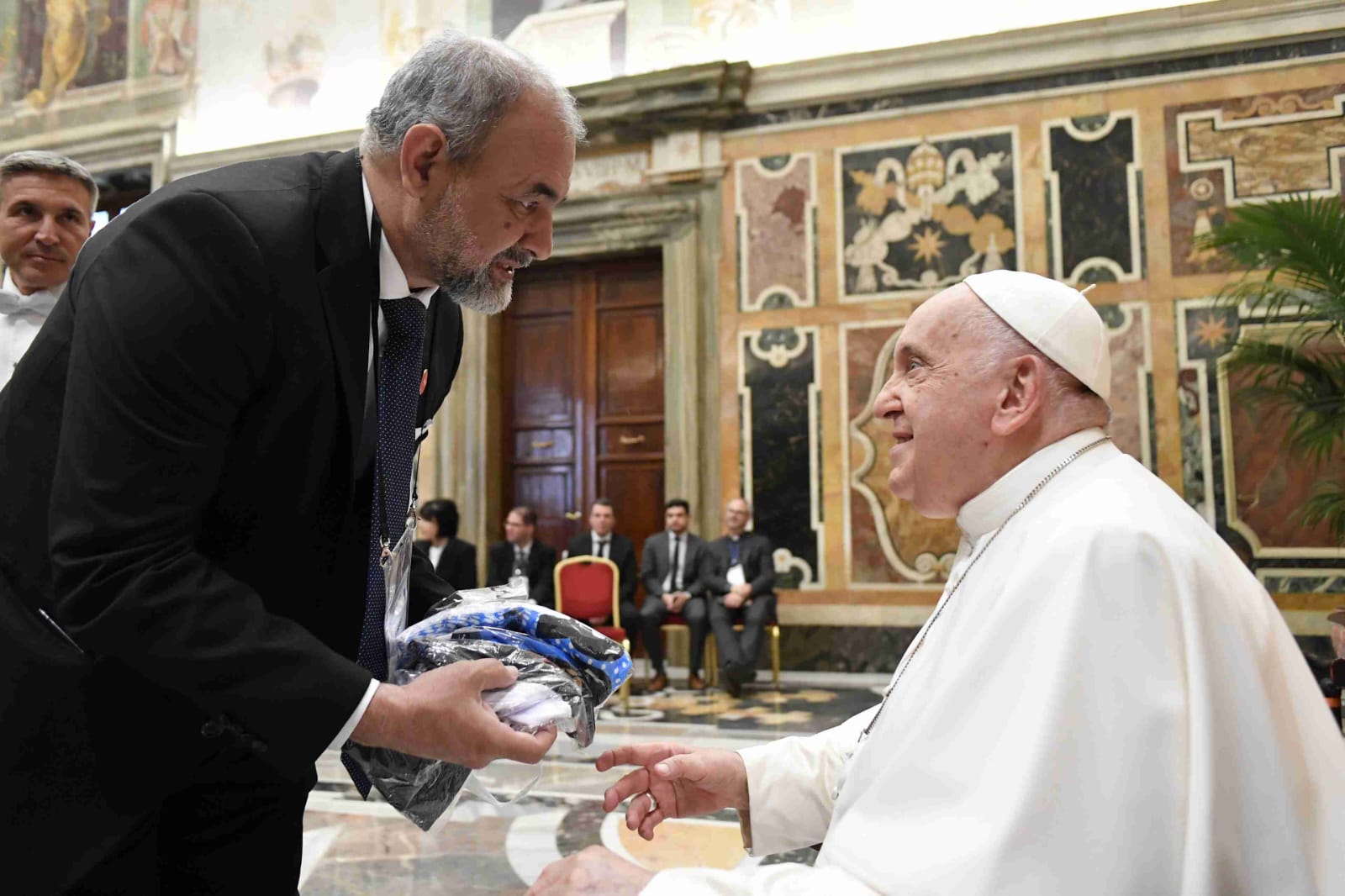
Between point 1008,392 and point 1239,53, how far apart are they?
764cm

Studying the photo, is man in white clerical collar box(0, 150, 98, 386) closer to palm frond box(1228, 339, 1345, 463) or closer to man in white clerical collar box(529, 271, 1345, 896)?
man in white clerical collar box(529, 271, 1345, 896)

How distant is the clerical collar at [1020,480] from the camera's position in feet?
5.09

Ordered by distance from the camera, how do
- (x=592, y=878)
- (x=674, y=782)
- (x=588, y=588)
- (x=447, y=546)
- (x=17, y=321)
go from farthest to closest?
(x=447, y=546), (x=588, y=588), (x=17, y=321), (x=674, y=782), (x=592, y=878)

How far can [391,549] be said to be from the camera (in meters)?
1.51

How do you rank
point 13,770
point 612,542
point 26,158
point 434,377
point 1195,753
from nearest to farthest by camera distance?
point 1195,753 → point 13,770 → point 434,377 → point 26,158 → point 612,542

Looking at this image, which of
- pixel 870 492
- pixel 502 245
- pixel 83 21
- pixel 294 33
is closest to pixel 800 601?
pixel 870 492

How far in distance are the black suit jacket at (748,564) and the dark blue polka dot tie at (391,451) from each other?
6143mm

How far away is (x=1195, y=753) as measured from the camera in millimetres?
1200

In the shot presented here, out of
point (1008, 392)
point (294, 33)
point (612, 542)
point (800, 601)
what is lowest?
point (800, 601)

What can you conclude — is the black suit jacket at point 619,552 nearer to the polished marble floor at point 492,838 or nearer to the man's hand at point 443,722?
the polished marble floor at point 492,838

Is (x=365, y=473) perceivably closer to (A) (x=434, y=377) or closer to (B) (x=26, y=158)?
(A) (x=434, y=377)

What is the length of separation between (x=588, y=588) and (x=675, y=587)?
88cm

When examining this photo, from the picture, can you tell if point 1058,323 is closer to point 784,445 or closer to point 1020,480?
point 1020,480

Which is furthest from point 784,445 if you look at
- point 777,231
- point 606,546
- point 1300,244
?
point 1300,244
